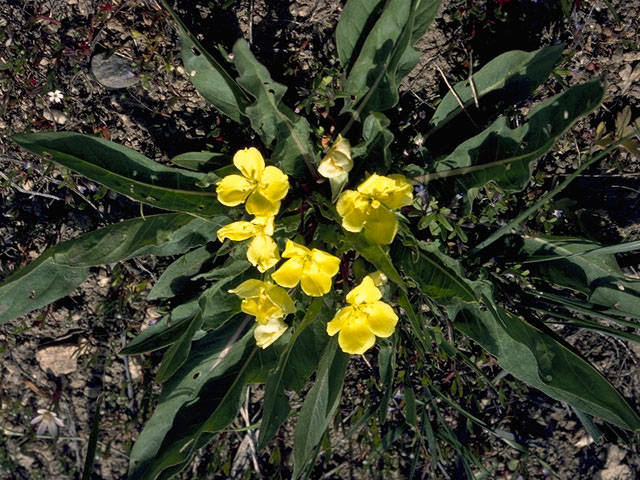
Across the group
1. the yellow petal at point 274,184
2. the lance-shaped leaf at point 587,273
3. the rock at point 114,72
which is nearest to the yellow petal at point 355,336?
the yellow petal at point 274,184

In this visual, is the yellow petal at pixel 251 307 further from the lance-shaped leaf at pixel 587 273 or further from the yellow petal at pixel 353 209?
the lance-shaped leaf at pixel 587 273

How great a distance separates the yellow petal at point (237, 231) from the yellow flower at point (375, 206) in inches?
15.4

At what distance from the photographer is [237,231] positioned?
2.42m

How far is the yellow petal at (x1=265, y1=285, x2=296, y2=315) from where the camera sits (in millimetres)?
2459

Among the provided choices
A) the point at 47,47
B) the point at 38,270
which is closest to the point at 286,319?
the point at 38,270

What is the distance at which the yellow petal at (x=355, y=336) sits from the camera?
252 centimetres

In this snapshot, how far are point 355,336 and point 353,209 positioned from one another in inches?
22.2

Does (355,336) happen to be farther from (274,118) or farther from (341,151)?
(274,118)

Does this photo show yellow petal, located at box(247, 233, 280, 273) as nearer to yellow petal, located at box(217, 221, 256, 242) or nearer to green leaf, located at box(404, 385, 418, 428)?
yellow petal, located at box(217, 221, 256, 242)

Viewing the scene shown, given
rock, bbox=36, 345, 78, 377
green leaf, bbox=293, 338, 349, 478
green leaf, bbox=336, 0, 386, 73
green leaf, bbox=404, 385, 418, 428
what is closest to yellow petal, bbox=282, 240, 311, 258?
green leaf, bbox=293, 338, 349, 478

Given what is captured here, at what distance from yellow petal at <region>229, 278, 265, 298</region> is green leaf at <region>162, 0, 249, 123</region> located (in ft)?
3.14

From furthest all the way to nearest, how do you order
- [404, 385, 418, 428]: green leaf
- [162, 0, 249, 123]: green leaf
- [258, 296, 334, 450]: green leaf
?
[404, 385, 418, 428]: green leaf, [162, 0, 249, 123]: green leaf, [258, 296, 334, 450]: green leaf

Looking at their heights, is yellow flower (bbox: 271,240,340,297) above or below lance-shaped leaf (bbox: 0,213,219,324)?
below

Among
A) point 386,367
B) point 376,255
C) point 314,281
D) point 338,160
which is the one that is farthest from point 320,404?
point 338,160
